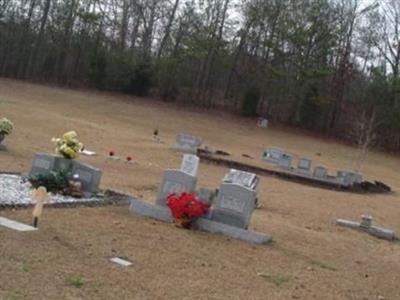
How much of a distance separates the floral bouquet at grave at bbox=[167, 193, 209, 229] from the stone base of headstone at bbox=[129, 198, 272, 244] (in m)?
0.19

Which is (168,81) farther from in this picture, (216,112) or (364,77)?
(364,77)

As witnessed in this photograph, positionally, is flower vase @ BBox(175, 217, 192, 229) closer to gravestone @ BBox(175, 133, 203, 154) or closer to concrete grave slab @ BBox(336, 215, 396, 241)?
concrete grave slab @ BBox(336, 215, 396, 241)

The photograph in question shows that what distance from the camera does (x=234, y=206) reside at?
1061 cm

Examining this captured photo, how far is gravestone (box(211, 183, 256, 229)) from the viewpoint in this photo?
34.6 ft

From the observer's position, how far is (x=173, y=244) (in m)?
8.83

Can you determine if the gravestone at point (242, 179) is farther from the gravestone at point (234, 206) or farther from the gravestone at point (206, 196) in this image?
the gravestone at point (206, 196)

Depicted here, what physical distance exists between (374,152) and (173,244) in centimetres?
4129

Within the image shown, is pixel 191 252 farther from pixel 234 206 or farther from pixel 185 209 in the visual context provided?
pixel 234 206

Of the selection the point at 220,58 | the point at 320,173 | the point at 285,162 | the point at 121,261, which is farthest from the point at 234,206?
the point at 220,58

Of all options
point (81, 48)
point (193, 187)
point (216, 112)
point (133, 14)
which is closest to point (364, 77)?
point (216, 112)

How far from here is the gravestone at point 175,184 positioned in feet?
36.1

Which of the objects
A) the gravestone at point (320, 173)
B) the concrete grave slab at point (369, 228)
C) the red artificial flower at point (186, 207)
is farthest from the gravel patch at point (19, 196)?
the gravestone at point (320, 173)

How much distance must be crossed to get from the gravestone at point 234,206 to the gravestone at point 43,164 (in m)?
3.22

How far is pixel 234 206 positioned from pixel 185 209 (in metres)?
0.90
